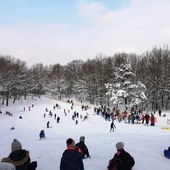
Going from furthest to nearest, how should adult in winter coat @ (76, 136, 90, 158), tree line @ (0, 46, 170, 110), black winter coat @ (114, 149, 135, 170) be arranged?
tree line @ (0, 46, 170, 110)
adult in winter coat @ (76, 136, 90, 158)
black winter coat @ (114, 149, 135, 170)

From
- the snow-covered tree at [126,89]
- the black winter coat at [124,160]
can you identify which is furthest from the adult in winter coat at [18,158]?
the snow-covered tree at [126,89]

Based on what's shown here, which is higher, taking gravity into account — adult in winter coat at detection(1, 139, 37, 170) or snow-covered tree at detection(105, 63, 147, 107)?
snow-covered tree at detection(105, 63, 147, 107)

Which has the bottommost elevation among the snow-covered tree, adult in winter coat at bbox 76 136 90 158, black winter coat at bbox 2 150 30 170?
adult in winter coat at bbox 76 136 90 158

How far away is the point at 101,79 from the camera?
192ft

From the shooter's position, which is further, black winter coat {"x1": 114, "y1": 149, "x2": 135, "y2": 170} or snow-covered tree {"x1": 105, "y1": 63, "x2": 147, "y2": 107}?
snow-covered tree {"x1": 105, "y1": 63, "x2": 147, "y2": 107}

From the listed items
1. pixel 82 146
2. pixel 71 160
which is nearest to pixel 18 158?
pixel 71 160

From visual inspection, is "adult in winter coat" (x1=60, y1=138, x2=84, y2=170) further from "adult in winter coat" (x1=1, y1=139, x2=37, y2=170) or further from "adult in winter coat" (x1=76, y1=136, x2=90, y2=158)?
"adult in winter coat" (x1=76, y1=136, x2=90, y2=158)

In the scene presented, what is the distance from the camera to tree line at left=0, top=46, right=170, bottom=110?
158 feet

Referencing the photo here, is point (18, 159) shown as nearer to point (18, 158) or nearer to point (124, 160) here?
point (18, 158)

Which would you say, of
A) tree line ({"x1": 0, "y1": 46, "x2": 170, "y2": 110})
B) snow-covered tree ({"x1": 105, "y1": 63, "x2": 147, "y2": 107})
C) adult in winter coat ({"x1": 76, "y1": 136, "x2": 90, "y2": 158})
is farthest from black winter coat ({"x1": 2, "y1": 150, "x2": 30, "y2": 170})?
tree line ({"x1": 0, "y1": 46, "x2": 170, "y2": 110})

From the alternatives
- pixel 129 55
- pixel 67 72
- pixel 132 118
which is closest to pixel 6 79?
pixel 67 72

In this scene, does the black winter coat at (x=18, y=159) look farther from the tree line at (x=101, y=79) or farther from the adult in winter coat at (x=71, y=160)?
the tree line at (x=101, y=79)

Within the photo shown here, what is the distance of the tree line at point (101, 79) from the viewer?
1900 inches

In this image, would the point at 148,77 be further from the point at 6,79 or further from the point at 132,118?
the point at 6,79
